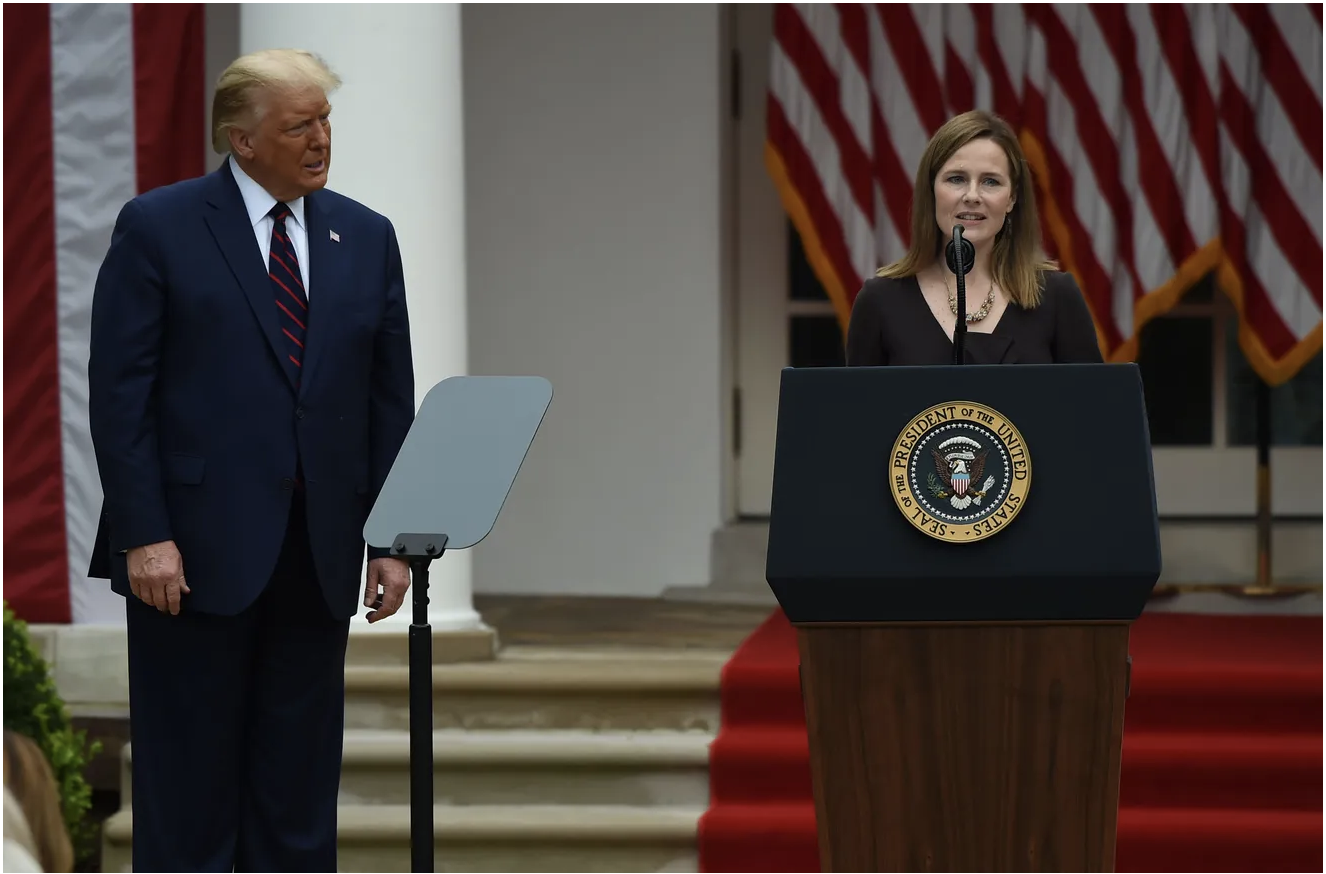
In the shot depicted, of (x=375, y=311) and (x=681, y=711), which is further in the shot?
(x=681, y=711)

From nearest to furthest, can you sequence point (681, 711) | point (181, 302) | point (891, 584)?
point (891, 584), point (181, 302), point (681, 711)

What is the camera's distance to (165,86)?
18.3ft

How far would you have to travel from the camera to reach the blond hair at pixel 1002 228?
2730 mm

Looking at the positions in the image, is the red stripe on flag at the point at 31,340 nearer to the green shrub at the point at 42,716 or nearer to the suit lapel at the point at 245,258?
the green shrub at the point at 42,716

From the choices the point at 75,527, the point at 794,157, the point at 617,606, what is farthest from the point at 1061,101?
the point at 75,527

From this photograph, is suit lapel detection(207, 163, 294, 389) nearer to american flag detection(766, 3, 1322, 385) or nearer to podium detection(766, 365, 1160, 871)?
podium detection(766, 365, 1160, 871)

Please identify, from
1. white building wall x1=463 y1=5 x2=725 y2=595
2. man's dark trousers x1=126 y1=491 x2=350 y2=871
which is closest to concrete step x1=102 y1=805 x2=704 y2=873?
man's dark trousers x1=126 y1=491 x2=350 y2=871

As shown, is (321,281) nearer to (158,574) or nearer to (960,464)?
(158,574)

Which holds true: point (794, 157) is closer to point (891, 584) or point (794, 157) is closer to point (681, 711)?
point (681, 711)

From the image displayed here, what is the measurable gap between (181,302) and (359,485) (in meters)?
0.40

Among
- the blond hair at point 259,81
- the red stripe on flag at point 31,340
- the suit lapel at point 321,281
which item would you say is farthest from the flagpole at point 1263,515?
the blond hair at point 259,81

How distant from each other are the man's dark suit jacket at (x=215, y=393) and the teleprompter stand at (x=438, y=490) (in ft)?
1.67

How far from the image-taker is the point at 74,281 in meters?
5.54

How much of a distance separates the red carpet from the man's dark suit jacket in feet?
6.94
